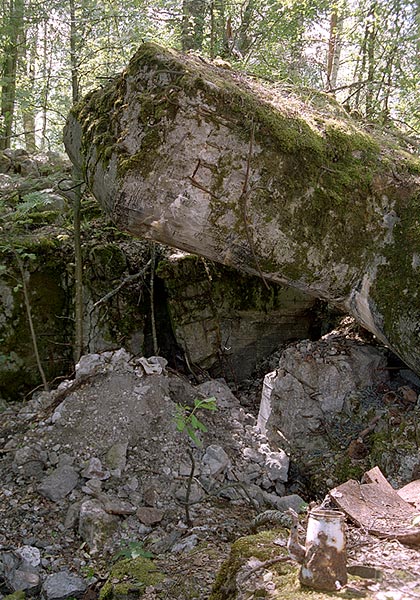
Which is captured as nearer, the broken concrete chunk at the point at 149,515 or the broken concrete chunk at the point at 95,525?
the broken concrete chunk at the point at 95,525

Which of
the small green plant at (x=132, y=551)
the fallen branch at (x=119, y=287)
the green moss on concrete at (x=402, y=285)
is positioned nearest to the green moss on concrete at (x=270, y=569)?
the small green plant at (x=132, y=551)

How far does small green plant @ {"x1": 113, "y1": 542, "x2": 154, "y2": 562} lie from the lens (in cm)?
276

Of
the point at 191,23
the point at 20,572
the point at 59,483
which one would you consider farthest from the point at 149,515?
the point at 191,23

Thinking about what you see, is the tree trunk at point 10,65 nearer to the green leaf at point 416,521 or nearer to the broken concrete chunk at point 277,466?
the broken concrete chunk at point 277,466

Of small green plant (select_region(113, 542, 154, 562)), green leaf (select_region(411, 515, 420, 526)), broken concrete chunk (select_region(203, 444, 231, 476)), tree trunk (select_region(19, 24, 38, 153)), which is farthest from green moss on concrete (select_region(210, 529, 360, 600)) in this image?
tree trunk (select_region(19, 24, 38, 153))

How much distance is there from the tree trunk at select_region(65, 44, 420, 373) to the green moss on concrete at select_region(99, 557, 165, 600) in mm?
2162

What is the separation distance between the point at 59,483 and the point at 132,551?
93cm

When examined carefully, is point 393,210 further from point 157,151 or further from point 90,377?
point 90,377

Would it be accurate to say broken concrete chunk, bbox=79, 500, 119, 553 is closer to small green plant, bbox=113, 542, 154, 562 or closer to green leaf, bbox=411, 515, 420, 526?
Result: small green plant, bbox=113, 542, 154, 562

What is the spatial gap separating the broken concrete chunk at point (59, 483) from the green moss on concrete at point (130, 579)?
0.92m

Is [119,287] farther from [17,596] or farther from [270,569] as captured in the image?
[270,569]

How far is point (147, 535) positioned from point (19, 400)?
267 centimetres

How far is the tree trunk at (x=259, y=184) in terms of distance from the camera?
11.6ft

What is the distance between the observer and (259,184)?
3.70 m
